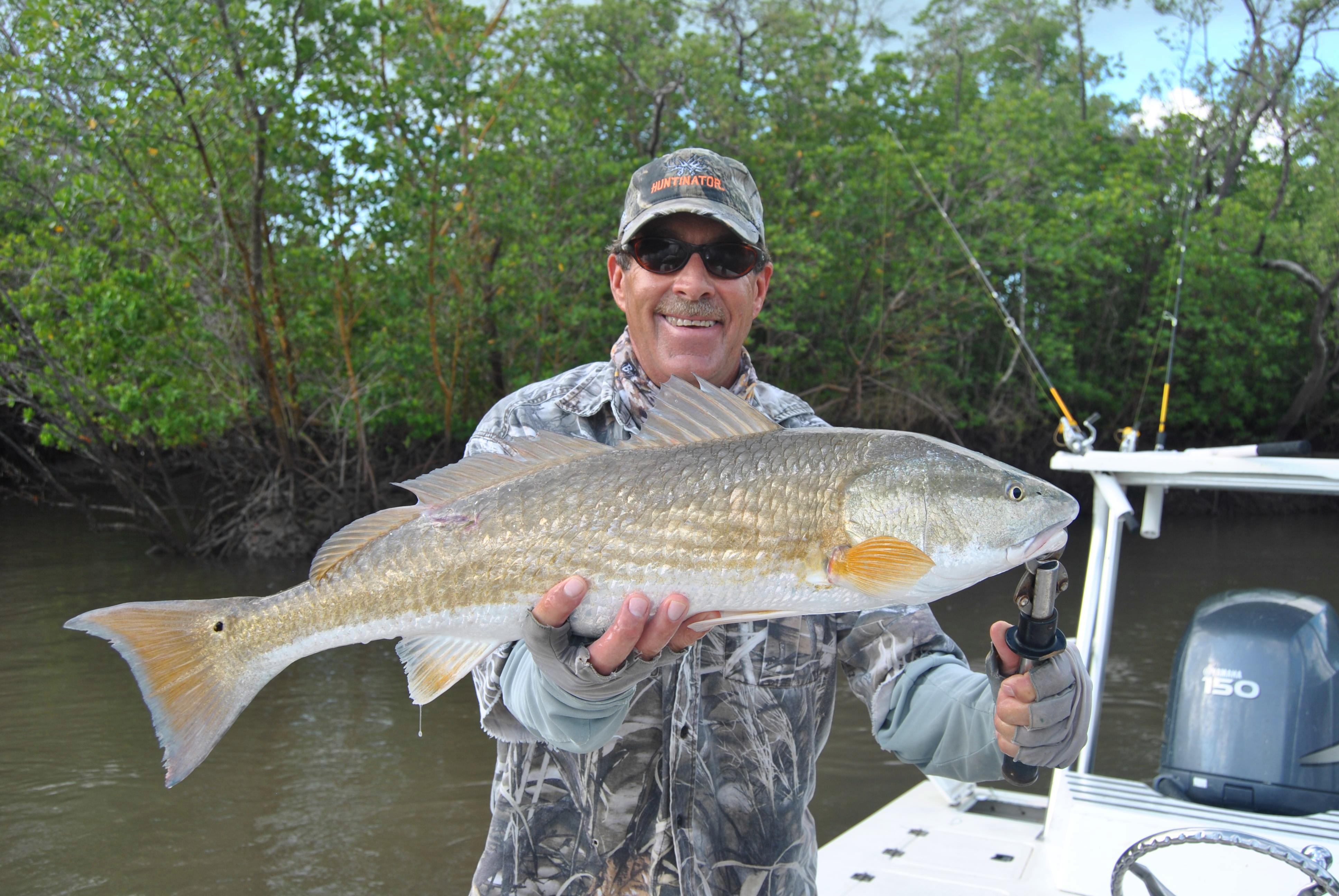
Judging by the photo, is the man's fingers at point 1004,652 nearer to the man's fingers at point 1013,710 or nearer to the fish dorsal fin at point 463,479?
the man's fingers at point 1013,710

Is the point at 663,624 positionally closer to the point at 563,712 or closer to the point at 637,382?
the point at 563,712

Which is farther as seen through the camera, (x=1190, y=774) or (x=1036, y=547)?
(x=1190, y=774)

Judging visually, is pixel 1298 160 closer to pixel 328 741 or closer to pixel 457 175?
pixel 457 175

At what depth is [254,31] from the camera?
1184 centimetres

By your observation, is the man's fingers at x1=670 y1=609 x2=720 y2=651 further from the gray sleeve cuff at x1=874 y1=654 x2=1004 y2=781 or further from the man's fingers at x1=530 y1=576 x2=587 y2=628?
the gray sleeve cuff at x1=874 y1=654 x2=1004 y2=781

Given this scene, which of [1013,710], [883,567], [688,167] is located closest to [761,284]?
[688,167]

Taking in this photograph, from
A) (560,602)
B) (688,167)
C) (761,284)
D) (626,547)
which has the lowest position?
(560,602)

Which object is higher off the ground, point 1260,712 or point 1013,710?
point 1013,710

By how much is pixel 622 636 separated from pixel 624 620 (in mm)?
34

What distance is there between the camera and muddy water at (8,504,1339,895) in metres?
6.48

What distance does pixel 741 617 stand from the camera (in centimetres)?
201

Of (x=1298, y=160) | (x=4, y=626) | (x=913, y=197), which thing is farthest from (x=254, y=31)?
(x=1298, y=160)

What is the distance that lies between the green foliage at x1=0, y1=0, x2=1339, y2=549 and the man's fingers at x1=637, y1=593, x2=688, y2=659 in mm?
11857

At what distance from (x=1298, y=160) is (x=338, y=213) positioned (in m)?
22.0
